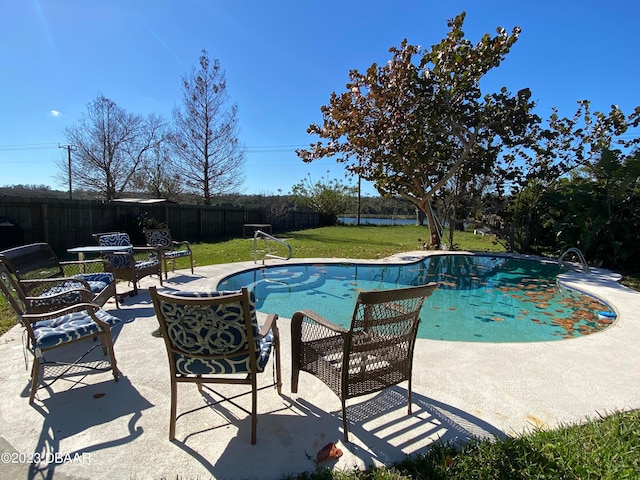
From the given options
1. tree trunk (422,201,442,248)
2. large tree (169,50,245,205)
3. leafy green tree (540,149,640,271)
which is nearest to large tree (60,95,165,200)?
large tree (169,50,245,205)

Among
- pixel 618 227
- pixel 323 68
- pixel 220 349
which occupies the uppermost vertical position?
pixel 323 68

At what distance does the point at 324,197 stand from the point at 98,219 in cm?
1823

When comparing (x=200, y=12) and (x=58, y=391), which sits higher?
(x=200, y=12)

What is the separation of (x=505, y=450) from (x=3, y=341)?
487 cm

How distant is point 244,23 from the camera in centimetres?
951

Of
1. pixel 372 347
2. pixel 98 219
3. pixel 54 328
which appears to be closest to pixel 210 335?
pixel 372 347

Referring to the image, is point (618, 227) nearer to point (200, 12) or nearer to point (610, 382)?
point (610, 382)

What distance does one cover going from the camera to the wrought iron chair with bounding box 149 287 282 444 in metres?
2.00

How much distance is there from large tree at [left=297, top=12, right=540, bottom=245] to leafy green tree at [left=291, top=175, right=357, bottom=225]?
1495 centimetres

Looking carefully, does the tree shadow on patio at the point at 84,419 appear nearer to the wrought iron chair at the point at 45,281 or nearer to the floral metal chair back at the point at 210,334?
the floral metal chair back at the point at 210,334

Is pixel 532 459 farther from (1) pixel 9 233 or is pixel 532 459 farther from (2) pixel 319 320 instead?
(1) pixel 9 233

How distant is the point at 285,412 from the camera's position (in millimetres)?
2492

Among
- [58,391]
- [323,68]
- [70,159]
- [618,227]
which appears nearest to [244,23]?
[323,68]

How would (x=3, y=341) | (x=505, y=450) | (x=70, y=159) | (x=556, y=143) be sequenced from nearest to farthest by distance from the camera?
(x=505, y=450) → (x=3, y=341) → (x=556, y=143) → (x=70, y=159)
